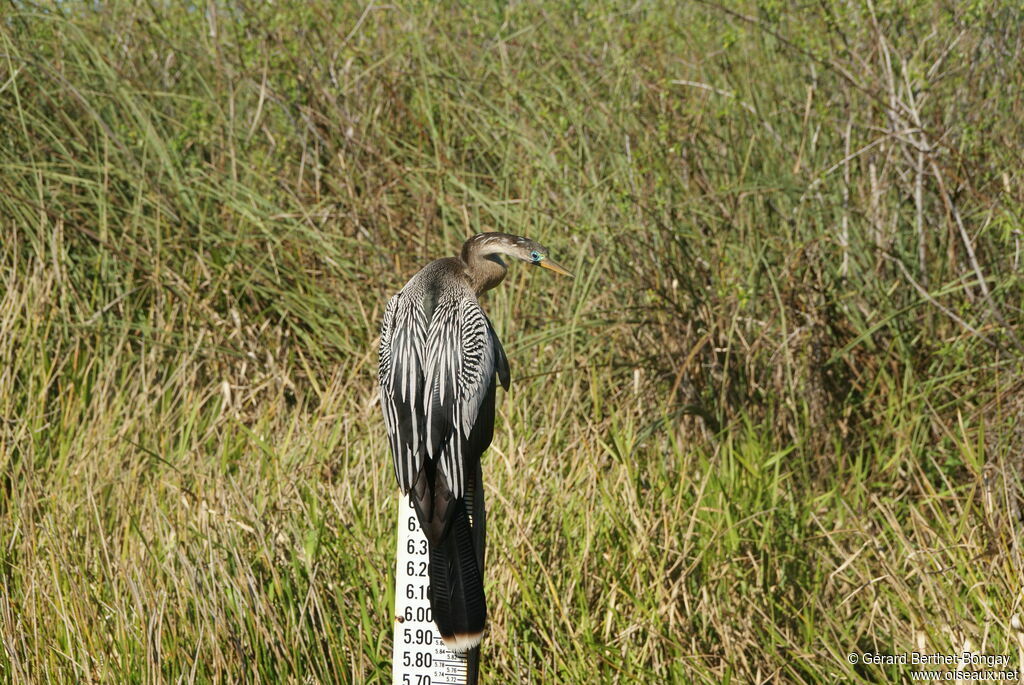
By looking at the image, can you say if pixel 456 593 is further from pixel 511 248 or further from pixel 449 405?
pixel 511 248

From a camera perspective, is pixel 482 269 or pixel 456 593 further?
pixel 482 269

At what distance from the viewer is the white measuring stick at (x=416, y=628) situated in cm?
198

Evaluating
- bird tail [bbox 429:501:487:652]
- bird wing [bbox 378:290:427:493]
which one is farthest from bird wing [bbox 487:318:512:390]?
bird tail [bbox 429:501:487:652]

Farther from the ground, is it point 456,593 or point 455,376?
point 455,376

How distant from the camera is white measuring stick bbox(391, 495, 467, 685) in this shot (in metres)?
1.98

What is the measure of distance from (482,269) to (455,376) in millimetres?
218

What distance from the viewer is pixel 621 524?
2912 millimetres

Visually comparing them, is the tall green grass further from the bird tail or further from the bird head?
the bird head

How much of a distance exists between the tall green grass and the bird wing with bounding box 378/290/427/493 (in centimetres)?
78

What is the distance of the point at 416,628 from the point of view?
1.98 metres

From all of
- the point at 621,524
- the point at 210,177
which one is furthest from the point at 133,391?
the point at 621,524

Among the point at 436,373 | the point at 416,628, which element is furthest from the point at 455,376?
the point at 416,628

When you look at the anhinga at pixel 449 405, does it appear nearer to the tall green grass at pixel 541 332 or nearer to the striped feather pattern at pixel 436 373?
the striped feather pattern at pixel 436 373

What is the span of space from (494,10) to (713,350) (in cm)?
200
